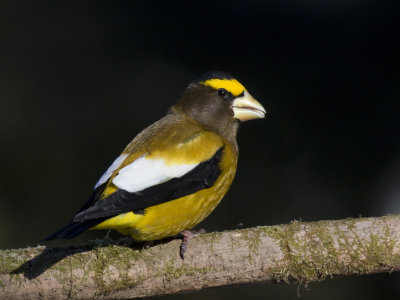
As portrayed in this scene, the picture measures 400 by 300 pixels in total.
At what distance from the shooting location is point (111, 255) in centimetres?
345

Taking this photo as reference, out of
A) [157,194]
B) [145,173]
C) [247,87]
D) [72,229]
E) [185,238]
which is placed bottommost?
[185,238]

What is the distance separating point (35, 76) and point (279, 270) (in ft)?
12.5

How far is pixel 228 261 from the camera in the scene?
3.41 metres

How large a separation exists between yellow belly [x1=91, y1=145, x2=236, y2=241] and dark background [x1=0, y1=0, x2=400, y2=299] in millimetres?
1875

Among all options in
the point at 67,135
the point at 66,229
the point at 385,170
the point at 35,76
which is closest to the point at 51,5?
the point at 35,76

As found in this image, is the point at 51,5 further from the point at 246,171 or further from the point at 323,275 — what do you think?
the point at 323,275

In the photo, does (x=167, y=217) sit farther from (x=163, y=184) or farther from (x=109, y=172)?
(x=109, y=172)

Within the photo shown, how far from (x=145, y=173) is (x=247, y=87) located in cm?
268

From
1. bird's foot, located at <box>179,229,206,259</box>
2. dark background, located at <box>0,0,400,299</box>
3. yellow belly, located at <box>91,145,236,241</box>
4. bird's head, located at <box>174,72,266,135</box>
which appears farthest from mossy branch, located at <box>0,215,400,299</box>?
dark background, located at <box>0,0,400,299</box>

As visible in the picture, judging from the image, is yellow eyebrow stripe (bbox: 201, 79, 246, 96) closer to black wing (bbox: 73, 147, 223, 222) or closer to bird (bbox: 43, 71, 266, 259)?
bird (bbox: 43, 71, 266, 259)

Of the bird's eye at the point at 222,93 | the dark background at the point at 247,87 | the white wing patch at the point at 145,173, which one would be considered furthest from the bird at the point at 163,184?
the dark background at the point at 247,87

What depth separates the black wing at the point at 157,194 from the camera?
310 centimetres

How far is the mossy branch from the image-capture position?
3363 mm

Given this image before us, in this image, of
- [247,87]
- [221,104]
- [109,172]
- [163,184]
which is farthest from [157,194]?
[247,87]
